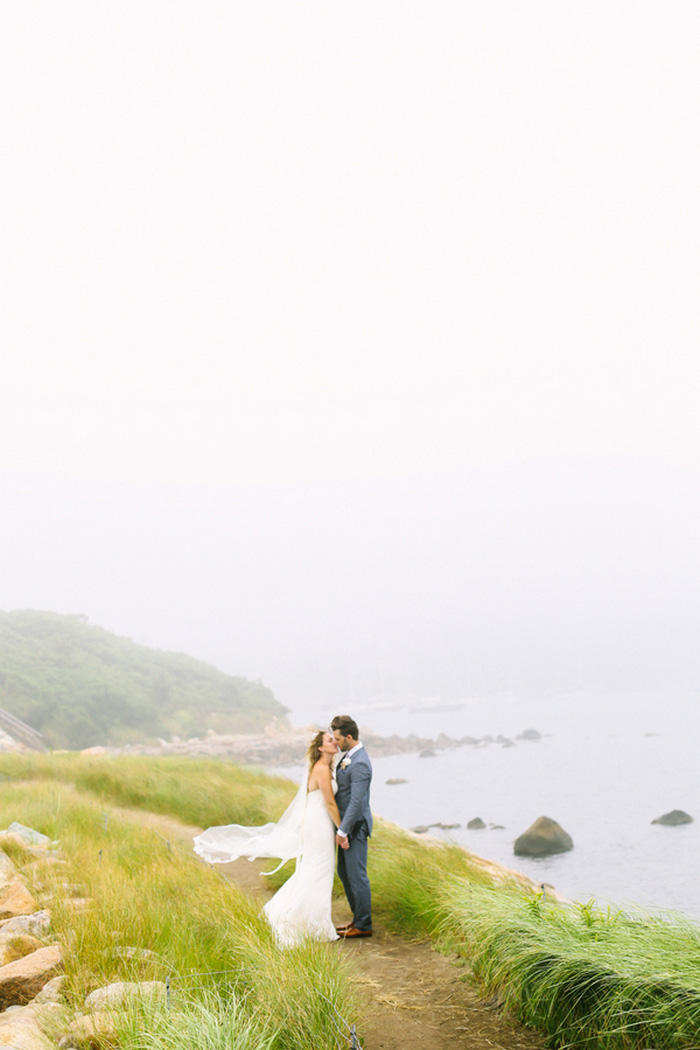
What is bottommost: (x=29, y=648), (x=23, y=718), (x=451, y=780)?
(x=451, y=780)

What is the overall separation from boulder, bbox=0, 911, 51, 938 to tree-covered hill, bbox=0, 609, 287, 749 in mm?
46091

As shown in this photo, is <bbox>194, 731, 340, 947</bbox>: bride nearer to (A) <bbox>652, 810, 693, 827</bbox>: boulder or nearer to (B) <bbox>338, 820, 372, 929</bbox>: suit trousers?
(B) <bbox>338, 820, 372, 929</bbox>: suit trousers

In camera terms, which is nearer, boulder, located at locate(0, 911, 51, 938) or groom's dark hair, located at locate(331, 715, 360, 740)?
boulder, located at locate(0, 911, 51, 938)

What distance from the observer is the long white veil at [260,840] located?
311 inches

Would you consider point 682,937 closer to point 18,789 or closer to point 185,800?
point 185,800

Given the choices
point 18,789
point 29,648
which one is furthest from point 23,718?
point 18,789

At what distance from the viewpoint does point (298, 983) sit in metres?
4.07

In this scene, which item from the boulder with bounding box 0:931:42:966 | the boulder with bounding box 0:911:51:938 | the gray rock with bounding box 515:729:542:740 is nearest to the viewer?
the boulder with bounding box 0:931:42:966

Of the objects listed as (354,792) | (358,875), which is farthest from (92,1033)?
(358,875)

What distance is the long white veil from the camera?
7898 millimetres

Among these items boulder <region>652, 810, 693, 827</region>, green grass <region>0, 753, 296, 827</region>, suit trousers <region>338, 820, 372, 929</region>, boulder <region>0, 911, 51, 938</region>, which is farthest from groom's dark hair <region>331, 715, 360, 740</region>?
boulder <region>652, 810, 693, 827</region>

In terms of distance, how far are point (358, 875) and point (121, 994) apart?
3258 mm

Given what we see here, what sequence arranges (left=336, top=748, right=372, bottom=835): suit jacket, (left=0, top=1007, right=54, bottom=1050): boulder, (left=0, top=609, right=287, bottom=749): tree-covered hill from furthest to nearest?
(left=0, top=609, right=287, bottom=749): tree-covered hill → (left=336, top=748, right=372, bottom=835): suit jacket → (left=0, top=1007, right=54, bottom=1050): boulder

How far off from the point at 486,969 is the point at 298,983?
1569mm
